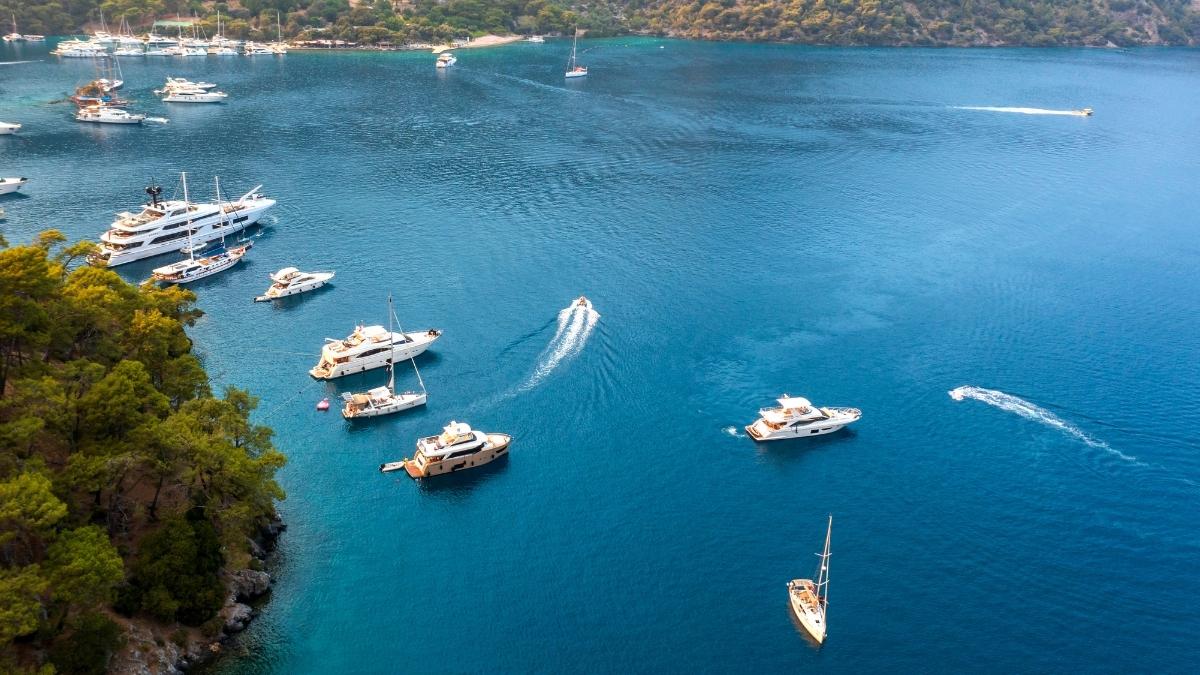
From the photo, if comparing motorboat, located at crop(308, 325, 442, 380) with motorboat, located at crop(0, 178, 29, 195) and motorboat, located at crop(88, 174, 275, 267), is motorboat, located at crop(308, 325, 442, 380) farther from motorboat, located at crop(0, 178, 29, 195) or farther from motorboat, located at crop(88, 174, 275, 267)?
motorboat, located at crop(0, 178, 29, 195)

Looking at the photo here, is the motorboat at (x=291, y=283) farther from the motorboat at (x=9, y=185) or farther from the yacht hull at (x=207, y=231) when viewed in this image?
the motorboat at (x=9, y=185)

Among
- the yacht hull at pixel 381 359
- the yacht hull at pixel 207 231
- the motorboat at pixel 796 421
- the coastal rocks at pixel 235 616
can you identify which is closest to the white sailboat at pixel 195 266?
the yacht hull at pixel 207 231

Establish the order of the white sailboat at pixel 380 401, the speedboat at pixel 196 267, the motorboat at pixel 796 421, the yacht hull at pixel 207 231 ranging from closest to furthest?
the motorboat at pixel 796 421
the white sailboat at pixel 380 401
the speedboat at pixel 196 267
the yacht hull at pixel 207 231

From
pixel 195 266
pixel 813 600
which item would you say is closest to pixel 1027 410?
pixel 813 600

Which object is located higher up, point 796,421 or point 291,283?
point 291,283

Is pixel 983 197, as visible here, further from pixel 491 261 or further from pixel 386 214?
pixel 386 214

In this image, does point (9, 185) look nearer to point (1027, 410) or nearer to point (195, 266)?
point (195, 266)
